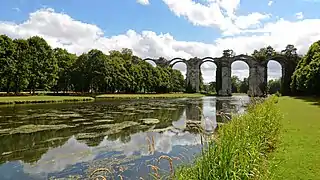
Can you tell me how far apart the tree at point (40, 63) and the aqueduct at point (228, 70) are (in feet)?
197

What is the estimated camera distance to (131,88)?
87.8 metres

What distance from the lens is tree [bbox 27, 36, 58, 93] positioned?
5662 centimetres

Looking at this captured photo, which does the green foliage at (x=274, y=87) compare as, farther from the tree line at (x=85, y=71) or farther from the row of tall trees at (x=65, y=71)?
the row of tall trees at (x=65, y=71)

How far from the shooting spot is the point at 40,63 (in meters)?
57.8

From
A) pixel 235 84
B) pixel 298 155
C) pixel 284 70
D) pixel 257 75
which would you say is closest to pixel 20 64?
pixel 298 155

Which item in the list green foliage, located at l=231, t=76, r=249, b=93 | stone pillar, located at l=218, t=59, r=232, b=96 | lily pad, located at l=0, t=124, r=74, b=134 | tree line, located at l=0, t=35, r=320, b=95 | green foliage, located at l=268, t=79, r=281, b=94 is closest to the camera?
lily pad, located at l=0, t=124, r=74, b=134

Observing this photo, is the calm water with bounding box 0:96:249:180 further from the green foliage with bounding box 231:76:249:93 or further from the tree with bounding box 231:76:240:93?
the tree with bounding box 231:76:240:93

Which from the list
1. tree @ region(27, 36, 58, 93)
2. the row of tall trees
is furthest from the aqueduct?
tree @ region(27, 36, 58, 93)

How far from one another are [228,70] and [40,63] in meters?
70.5

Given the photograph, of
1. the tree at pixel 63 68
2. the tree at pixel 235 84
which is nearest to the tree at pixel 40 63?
the tree at pixel 63 68

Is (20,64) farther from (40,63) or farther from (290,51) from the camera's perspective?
(290,51)

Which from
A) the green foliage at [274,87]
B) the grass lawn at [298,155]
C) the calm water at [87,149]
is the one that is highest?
the green foliage at [274,87]

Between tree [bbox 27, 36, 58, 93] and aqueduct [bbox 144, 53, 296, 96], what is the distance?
6019 cm

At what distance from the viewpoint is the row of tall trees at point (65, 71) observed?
2053 inches
